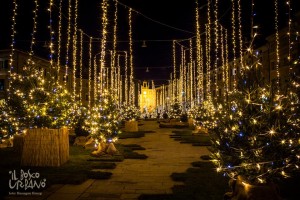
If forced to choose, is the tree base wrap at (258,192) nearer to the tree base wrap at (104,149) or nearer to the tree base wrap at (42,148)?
the tree base wrap at (42,148)

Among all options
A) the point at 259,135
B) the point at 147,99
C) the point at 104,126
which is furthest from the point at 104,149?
the point at 147,99

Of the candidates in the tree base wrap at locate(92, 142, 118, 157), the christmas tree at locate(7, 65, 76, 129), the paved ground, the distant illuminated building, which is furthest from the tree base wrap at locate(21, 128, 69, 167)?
the distant illuminated building

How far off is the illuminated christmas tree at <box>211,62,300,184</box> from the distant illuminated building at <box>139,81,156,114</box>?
54.5 metres

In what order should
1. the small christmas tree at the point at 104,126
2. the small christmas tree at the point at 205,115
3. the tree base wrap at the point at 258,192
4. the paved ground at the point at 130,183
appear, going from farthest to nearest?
the small christmas tree at the point at 205,115
the small christmas tree at the point at 104,126
the paved ground at the point at 130,183
the tree base wrap at the point at 258,192

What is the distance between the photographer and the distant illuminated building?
6112 cm

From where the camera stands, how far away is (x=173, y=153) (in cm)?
1320

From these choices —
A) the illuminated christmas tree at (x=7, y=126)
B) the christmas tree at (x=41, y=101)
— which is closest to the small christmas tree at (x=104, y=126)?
the christmas tree at (x=41, y=101)

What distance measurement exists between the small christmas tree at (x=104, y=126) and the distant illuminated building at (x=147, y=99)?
47.0 m

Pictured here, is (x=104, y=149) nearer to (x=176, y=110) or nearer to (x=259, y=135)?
(x=259, y=135)

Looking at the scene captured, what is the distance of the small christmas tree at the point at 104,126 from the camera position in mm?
12789

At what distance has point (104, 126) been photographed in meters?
12.9

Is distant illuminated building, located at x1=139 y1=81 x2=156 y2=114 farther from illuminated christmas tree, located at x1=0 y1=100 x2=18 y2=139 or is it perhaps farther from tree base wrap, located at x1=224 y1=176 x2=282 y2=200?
tree base wrap, located at x1=224 y1=176 x2=282 y2=200

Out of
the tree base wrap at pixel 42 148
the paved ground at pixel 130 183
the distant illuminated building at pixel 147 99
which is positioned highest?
the distant illuminated building at pixel 147 99

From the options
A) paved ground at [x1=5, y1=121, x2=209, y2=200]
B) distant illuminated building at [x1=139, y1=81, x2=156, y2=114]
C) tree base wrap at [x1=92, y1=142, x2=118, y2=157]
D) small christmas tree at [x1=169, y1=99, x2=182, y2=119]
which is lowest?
paved ground at [x1=5, y1=121, x2=209, y2=200]
